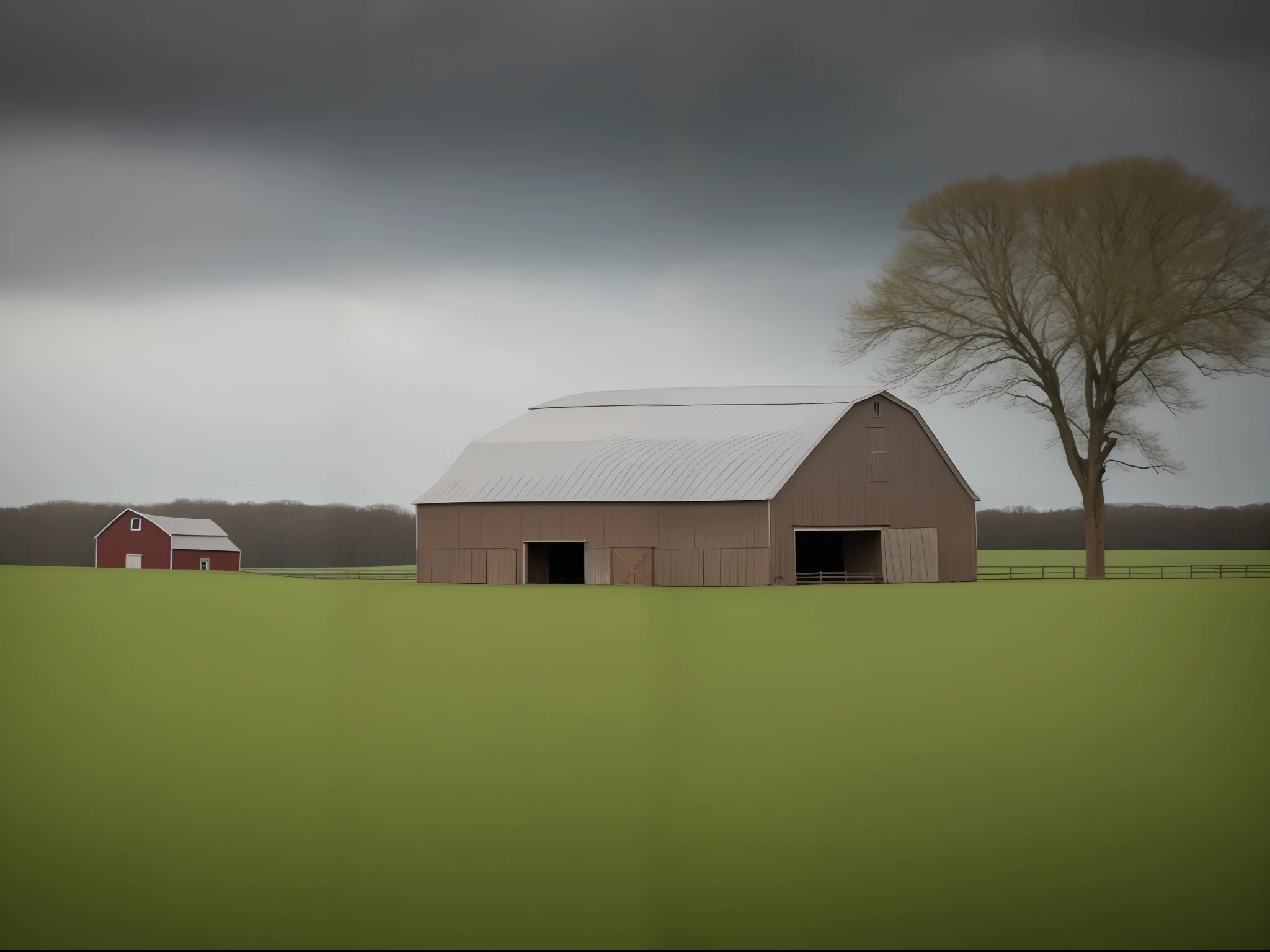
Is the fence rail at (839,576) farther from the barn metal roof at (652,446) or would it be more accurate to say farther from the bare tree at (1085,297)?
the bare tree at (1085,297)

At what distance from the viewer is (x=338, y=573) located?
378cm

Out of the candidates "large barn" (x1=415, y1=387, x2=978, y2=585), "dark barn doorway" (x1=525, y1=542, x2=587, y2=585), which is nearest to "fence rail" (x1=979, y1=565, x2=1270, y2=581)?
"large barn" (x1=415, y1=387, x2=978, y2=585)

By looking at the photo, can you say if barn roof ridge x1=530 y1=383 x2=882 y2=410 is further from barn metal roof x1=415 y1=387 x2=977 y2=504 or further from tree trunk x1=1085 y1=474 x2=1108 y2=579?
tree trunk x1=1085 y1=474 x2=1108 y2=579

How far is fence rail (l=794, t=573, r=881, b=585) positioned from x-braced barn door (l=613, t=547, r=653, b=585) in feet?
7.79

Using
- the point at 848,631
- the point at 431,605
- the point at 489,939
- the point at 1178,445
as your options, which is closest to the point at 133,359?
the point at 489,939

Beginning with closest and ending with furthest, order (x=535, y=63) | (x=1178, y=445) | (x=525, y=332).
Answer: (x=535, y=63)
(x=525, y=332)
(x=1178, y=445)

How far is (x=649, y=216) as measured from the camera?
269 cm

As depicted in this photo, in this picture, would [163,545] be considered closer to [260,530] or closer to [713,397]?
[260,530]

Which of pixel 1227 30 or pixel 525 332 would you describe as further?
pixel 525 332

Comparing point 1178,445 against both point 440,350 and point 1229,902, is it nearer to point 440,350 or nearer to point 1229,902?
point 1229,902

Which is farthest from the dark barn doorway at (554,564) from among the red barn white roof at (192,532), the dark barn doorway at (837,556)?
the red barn white roof at (192,532)

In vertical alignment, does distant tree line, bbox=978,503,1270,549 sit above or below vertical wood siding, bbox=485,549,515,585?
above

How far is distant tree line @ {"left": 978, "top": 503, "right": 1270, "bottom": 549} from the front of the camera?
11.4 ft

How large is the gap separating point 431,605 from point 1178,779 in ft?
25.5
